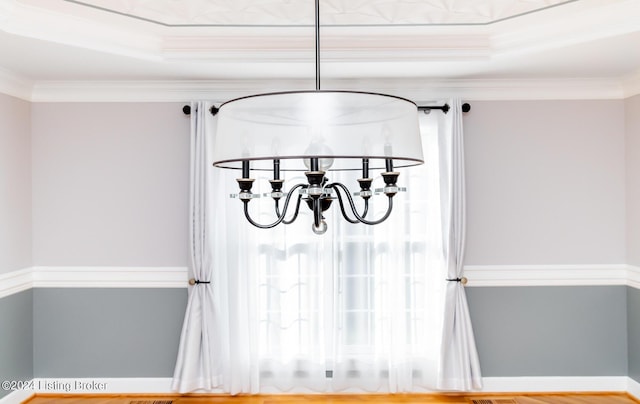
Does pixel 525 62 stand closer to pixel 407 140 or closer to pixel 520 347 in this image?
pixel 520 347

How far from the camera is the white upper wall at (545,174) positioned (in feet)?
12.7

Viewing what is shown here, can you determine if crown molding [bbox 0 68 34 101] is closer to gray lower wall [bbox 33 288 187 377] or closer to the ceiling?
the ceiling

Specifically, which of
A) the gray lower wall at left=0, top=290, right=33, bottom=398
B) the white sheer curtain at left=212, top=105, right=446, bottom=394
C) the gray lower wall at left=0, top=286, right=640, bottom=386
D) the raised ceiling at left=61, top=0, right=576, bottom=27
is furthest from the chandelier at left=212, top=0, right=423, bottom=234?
the gray lower wall at left=0, top=290, right=33, bottom=398

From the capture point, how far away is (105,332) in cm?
→ 386

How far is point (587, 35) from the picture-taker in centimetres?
291

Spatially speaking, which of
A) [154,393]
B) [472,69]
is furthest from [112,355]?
[472,69]

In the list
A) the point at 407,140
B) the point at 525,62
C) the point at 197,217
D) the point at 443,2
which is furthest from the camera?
the point at 197,217

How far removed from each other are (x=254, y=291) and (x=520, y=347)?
1944mm

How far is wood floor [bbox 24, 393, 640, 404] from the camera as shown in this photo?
373 centimetres

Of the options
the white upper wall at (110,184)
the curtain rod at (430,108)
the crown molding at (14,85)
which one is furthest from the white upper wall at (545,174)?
the crown molding at (14,85)

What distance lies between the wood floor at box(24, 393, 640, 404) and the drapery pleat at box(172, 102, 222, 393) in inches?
6.2

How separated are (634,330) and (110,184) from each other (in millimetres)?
3849

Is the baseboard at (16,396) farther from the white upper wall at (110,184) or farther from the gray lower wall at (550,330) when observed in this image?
the gray lower wall at (550,330)

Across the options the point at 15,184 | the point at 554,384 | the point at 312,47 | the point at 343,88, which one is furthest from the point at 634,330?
the point at 15,184
